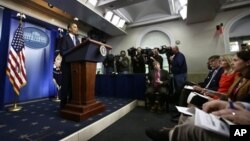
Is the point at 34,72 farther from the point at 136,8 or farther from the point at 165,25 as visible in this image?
the point at 165,25

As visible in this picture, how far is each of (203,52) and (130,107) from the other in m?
3.32

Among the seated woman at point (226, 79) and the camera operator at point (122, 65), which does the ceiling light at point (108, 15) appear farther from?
the seated woman at point (226, 79)

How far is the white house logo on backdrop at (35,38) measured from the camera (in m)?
3.52

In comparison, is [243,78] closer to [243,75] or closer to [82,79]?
[243,75]

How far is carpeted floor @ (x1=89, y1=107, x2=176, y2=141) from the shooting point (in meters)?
1.82

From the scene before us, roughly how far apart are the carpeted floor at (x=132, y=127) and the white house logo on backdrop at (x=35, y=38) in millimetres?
2914

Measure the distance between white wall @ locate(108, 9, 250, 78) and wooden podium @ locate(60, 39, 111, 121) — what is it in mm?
3872

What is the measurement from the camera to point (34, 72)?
12.1 feet

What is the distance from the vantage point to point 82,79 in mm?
2104

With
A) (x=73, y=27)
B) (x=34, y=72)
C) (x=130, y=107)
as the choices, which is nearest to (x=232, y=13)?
(x=130, y=107)

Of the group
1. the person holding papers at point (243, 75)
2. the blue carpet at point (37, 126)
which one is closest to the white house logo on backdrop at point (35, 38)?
the blue carpet at point (37, 126)

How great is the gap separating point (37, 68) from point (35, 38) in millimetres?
768

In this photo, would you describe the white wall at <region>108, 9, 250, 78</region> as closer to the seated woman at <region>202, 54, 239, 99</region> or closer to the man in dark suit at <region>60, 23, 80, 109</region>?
the seated woman at <region>202, 54, 239, 99</region>

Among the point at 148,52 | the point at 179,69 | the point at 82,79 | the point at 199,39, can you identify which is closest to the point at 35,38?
the point at 82,79
